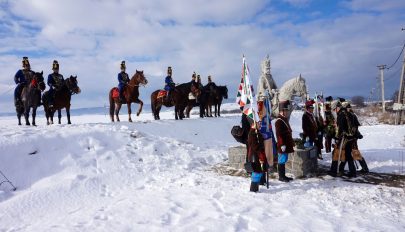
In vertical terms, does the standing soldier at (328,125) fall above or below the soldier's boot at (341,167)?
above

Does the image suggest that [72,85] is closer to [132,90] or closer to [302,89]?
[132,90]

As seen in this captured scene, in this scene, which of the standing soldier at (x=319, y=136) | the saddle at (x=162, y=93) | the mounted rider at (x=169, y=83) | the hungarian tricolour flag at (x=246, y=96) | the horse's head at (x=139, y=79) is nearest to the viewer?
the hungarian tricolour flag at (x=246, y=96)

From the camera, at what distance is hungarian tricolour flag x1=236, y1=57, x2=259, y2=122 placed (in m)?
6.56

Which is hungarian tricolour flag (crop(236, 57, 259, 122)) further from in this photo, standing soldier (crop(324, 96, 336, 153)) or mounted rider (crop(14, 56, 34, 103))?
mounted rider (crop(14, 56, 34, 103))

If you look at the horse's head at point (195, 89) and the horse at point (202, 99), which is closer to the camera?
the horse's head at point (195, 89)

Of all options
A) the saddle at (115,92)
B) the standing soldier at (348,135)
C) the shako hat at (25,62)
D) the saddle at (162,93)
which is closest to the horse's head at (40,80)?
the shako hat at (25,62)

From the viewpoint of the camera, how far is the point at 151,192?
7.02 m

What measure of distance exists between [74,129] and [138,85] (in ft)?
15.1

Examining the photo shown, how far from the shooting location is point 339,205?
570cm

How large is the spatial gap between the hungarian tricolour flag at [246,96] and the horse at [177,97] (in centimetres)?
1019

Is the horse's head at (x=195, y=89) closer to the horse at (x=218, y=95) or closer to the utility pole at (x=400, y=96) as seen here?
the horse at (x=218, y=95)

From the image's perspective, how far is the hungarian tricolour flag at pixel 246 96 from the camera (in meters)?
6.56

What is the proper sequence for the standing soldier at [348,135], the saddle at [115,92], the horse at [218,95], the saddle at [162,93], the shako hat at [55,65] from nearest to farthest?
the standing soldier at [348,135] → the shako hat at [55,65] → the saddle at [115,92] → the saddle at [162,93] → the horse at [218,95]

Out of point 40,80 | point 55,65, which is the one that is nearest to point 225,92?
point 55,65
